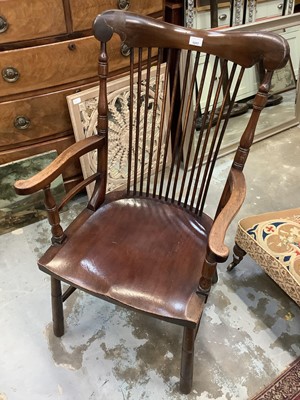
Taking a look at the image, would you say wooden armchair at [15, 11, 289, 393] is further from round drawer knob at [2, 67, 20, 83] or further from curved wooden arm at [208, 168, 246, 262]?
round drawer knob at [2, 67, 20, 83]

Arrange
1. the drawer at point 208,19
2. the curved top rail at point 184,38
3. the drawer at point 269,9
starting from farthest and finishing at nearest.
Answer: the drawer at point 269,9 < the drawer at point 208,19 < the curved top rail at point 184,38

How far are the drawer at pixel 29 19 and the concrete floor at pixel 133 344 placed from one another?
954 millimetres

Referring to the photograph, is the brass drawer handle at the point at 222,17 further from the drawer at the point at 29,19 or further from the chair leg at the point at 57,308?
the chair leg at the point at 57,308

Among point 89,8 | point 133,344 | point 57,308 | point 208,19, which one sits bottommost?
point 133,344

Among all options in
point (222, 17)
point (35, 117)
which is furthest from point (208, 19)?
point (35, 117)

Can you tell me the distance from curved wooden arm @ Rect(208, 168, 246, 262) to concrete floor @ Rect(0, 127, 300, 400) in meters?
0.64

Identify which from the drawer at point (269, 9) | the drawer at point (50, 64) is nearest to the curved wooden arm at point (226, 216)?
the drawer at point (50, 64)

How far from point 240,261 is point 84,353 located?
756 millimetres

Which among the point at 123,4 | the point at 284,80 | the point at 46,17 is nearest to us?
the point at 46,17

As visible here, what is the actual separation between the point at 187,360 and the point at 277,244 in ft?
1.71

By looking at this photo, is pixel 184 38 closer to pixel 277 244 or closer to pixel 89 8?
pixel 89 8

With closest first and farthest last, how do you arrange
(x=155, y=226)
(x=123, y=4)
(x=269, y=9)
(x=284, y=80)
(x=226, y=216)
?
(x=226, y=216), (x=155, y=226), (x=123, y=4), (x=269, y=9), (x=284, y=80)

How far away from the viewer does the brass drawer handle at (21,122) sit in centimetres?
154

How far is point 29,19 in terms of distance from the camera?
1335 millimetres
